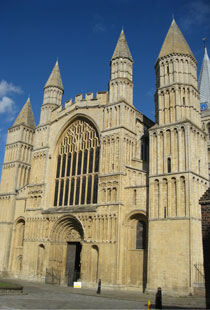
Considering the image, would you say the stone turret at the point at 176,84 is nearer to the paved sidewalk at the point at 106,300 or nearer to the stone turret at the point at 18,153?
the paved sidewalk at the point at 106,300

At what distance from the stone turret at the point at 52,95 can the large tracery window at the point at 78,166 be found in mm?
3966

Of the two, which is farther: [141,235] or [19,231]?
[19,231]

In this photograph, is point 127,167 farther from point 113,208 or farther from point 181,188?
point 181,188

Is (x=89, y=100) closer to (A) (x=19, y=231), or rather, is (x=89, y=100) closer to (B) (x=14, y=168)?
(B) (x=14, y=168)

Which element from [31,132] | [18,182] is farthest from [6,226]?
[31,132]

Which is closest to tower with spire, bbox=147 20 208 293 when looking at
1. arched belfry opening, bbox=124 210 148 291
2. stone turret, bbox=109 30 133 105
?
arched belfry opening, bbox=124 210 148 291

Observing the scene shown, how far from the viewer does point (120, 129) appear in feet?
93.2

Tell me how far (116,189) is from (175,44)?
44.3 ft

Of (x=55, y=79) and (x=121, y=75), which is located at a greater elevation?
(x=55, y=79)

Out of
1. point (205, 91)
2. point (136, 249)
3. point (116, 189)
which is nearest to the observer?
point (136, 249)

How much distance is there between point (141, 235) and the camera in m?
25.5

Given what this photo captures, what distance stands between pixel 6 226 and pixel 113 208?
1551cm

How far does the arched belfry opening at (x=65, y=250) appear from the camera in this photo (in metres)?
29.3

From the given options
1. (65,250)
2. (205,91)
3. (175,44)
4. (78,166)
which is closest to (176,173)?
(78,166)
